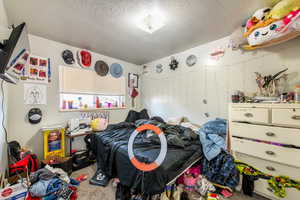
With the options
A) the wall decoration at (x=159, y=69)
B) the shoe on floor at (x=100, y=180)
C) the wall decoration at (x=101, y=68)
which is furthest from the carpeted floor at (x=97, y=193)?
the wall decoration at (x=159, y=69)

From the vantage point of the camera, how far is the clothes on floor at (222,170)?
1474 millimetres

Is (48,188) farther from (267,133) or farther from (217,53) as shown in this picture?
(217,53)

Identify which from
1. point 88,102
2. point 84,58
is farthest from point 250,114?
point 84,58

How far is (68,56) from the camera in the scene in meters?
2.41

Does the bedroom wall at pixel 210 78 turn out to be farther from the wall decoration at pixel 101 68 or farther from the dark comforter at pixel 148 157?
the wall decoration at pixel 101 68

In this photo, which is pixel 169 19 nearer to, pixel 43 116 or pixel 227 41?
pixel 227 41

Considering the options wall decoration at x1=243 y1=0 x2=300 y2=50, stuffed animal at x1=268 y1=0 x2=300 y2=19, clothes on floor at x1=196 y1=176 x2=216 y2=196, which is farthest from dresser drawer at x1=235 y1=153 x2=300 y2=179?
stuffed animal at x1=268 y1=0 x2=300 y2=19

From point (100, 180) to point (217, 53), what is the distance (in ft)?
9.61

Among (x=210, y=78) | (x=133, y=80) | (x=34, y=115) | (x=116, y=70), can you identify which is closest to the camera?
(x=34, y=115)

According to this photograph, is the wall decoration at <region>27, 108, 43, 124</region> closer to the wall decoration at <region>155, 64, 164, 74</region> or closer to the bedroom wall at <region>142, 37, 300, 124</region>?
the bedroom wall at <region>142, 37, 300, 124</region>

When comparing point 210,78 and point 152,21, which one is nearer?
point 152,21

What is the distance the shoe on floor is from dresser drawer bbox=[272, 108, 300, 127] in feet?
7.46

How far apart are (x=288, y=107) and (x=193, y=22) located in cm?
158

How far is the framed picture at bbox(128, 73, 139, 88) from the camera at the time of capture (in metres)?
3.55
